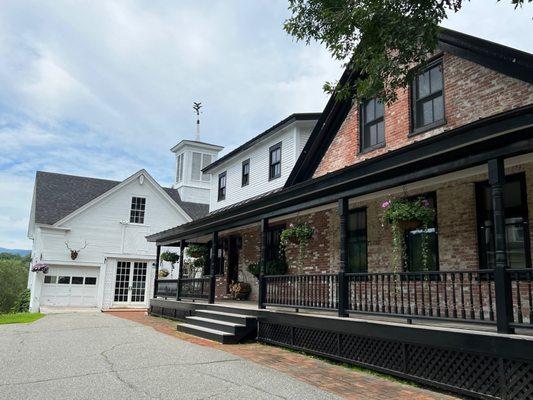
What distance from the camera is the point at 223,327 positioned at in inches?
442

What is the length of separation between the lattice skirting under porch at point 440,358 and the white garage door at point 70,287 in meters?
18.3

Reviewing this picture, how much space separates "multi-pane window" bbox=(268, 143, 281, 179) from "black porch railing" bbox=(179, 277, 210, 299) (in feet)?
14.9

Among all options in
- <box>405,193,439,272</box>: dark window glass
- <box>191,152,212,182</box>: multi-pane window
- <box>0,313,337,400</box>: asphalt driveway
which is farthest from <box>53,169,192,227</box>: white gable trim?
<box>405,193,439,272</box>: dark window glass

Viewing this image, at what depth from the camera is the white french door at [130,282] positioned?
2508 centimetres

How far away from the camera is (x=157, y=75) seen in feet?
44.5

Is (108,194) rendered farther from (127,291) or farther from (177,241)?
(177,241)

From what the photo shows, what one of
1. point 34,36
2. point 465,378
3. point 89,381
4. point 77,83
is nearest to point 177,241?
point 77,83

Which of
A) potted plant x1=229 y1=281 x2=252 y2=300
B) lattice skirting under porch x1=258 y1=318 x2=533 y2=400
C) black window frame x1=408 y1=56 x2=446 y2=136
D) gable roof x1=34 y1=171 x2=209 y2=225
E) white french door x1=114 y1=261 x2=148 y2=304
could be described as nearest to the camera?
lattice skirting under porch x1=258 y1=318 x2=533 y2=400

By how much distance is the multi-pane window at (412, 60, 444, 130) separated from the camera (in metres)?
10.1

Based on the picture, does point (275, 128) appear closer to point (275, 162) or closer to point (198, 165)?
point (275, 162)

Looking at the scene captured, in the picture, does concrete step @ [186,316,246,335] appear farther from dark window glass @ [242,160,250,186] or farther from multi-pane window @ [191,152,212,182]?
multi-pane window @ [191,152,212,182]

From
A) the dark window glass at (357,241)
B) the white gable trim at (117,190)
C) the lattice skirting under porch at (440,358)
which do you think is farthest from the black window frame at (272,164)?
the white gable trim at (117,190)

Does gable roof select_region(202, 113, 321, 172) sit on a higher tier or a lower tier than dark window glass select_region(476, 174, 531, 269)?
higher

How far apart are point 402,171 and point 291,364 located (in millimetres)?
4026
